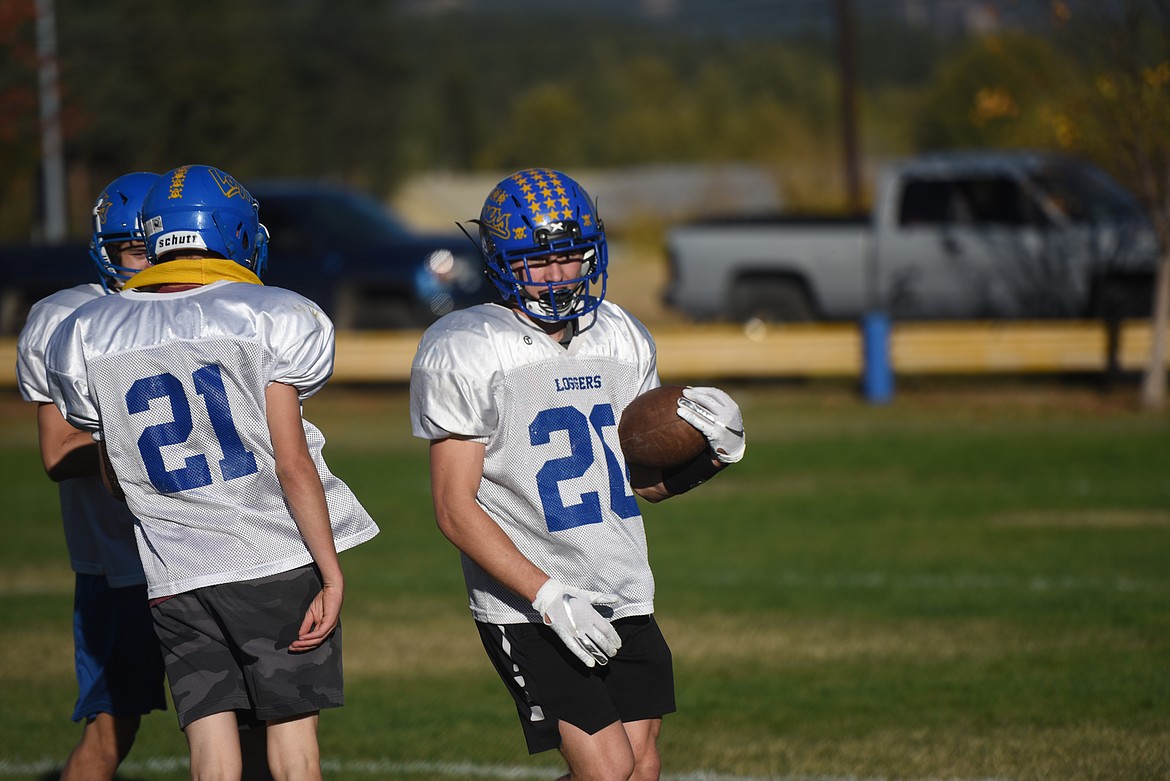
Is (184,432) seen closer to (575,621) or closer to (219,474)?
(219,474)

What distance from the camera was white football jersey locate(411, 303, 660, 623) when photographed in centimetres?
343

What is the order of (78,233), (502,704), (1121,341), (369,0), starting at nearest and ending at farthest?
(502,704) → (1121,341) → (78,233) → (369,0)

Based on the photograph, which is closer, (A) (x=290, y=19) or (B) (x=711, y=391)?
(B) (x=711, y=391)

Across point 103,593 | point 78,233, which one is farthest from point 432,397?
point 78,233

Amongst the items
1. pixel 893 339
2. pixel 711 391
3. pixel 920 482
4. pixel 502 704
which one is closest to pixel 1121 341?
pixel 893 339

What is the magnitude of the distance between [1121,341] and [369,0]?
5899cm

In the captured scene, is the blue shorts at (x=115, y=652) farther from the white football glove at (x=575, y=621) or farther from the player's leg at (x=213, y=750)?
the white football glove at (x=575, y=621)

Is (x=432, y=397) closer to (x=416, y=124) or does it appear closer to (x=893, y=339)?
(x=893, y=339)

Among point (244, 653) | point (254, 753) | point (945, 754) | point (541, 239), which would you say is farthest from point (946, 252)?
point (244, 653)

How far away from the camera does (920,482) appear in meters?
10.7

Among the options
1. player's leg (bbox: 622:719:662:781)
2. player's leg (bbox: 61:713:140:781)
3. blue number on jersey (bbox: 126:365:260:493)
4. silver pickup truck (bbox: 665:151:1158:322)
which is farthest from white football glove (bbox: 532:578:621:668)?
silver pickup truck (bbox: 665:151:1158:322)

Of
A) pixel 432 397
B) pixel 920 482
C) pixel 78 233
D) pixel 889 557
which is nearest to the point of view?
pixel 432 397

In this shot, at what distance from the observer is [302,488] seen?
3.42 metres

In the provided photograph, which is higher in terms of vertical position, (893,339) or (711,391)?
(711,391)
